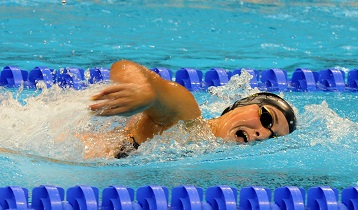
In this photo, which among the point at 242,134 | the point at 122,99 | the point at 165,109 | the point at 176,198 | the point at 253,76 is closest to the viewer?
the point at 122,99

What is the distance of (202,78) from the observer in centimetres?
531

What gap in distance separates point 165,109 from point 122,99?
483 millimetres

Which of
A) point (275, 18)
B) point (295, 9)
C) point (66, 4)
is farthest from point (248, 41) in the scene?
point (66, 4)

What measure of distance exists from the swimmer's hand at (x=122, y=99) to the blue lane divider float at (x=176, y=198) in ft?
1.13

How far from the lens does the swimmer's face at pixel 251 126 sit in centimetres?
325

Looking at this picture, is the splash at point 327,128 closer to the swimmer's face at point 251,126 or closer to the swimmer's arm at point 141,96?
the swimmer's face at point 251,126

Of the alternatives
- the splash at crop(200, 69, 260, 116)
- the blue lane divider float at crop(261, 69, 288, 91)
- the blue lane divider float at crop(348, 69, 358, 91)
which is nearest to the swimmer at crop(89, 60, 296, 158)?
the splash at crop(200, 69, 260, 116)

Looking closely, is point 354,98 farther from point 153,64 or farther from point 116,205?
point 116,205

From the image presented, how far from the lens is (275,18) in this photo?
7574 millimetres

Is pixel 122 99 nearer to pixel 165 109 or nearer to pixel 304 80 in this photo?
pixel 165 109

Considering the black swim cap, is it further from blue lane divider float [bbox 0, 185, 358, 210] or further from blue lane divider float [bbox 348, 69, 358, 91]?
blue lane divider float [bbox 348, 69, 358, 91]

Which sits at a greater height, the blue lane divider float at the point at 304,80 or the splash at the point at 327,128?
the blue lane divider float at the point at 304,80

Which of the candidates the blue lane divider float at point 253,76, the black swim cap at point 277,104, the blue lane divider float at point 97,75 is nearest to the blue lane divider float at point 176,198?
the black swim cap at point 277,104

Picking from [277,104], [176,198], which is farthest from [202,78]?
[176,198]
